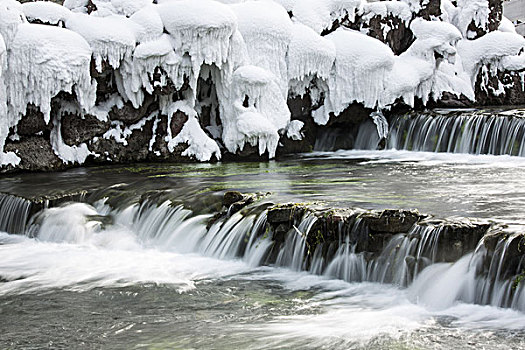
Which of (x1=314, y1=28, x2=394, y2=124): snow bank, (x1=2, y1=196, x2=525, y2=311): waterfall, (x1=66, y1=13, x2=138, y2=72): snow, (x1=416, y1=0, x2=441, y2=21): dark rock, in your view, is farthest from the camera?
(x1=416, y1=0, x2=441, y2=21): dark rock

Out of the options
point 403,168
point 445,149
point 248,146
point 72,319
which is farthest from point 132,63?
point 72,319

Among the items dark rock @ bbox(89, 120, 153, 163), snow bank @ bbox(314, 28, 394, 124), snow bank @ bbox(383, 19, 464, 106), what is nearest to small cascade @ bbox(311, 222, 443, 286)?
dark rock @ bbox(89, 120, 153, 163)

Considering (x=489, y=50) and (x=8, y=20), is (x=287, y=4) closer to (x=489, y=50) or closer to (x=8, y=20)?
(x=489, y=50)

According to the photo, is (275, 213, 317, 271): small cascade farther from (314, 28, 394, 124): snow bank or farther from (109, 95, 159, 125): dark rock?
(314, 28, 394, 124): snow bank

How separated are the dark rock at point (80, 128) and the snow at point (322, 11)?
17.0ft

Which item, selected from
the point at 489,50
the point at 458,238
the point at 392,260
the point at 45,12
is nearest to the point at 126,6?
the point at 45,12

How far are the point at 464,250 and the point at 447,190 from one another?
2.58 meters

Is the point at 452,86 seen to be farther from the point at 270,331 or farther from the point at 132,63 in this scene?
the point at 270,331

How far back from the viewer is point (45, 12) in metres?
11.6

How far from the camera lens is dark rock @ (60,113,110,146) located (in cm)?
1197

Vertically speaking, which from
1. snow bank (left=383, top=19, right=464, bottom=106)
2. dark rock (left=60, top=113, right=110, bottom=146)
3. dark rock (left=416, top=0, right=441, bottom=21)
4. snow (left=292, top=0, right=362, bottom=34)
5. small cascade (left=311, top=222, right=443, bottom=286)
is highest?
dark rock (left=416, top=0, right=441, bottom=21)

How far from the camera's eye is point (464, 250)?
527cm

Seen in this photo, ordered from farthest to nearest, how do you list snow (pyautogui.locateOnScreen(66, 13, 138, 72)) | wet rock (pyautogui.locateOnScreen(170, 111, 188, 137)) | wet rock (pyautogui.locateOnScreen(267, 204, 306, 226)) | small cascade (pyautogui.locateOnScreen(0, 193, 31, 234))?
wet rock (pyautogui.locateOnScreen(170, 111, 188, 137)) < snow (pyautogui.locateOnScreen(66, 13, 138, 72)) < small cascade (pyautogui.locateOnScreen(0, 193, 31, 234)) < wet rock (pyautogui.locateOnScreen(267, 204, 306, 226))

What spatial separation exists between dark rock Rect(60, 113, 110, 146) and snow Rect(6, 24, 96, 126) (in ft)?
3.03
